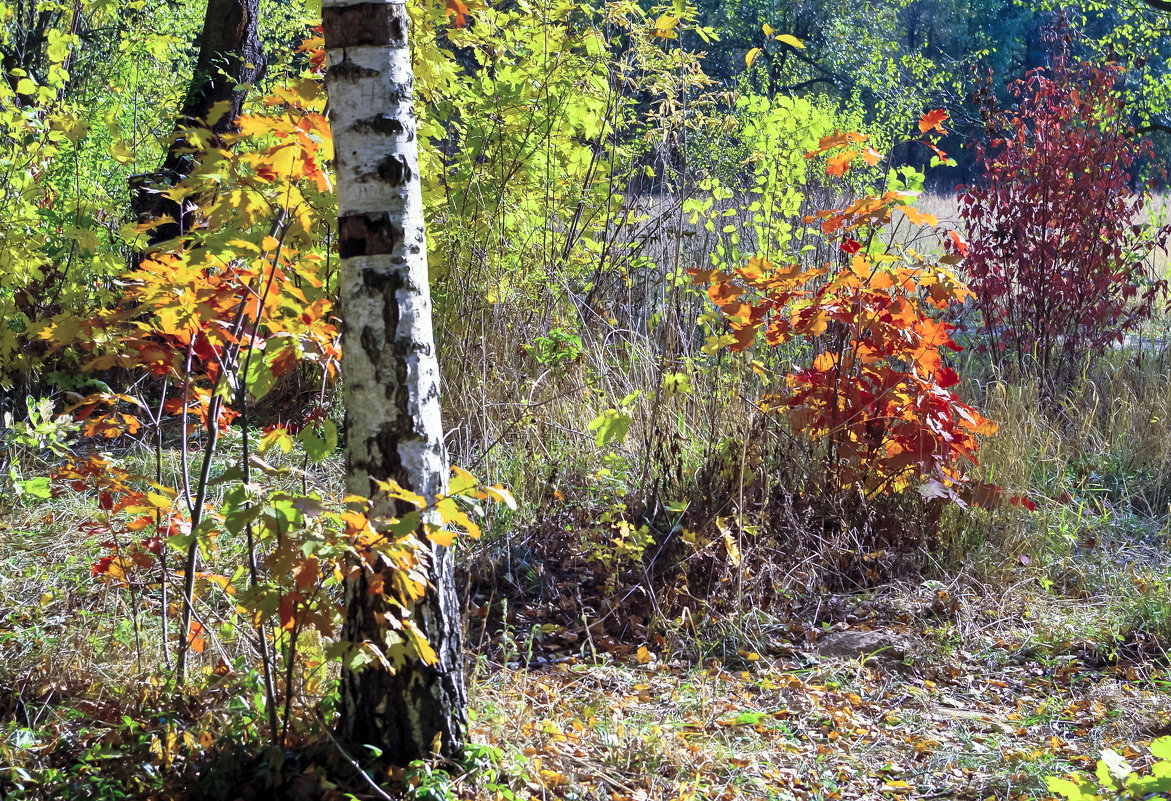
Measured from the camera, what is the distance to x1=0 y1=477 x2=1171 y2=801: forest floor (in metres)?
2.02

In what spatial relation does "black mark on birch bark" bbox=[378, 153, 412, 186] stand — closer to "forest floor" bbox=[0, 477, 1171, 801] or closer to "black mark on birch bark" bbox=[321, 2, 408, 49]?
"black mark on birch bark" bbox=[321, 2, 408, 49]

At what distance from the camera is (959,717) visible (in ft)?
8.63

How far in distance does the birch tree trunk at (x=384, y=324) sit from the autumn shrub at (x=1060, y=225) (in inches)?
175

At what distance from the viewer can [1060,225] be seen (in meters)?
5.45

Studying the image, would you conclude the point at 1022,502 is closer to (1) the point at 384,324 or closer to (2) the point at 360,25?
(1) the point at 384,324

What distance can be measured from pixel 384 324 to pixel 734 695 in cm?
155

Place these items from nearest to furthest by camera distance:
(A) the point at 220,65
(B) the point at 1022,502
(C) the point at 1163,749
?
(C) the point at 1163,749 < (B) the point at 1022,502 < (A) the point at 220,65

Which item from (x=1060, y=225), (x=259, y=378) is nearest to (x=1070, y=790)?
(x=259, y=378)

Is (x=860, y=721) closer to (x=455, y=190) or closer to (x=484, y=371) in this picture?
(x=484, y=371)

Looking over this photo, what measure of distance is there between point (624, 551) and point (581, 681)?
53 cm

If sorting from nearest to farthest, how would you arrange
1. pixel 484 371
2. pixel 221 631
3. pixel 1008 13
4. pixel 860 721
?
pixel 221 631 < pixel 860 721 < pixel 484 371 < pixel 1008 13

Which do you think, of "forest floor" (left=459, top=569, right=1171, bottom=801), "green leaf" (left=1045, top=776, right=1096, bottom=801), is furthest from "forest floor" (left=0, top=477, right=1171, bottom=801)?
"green leaf" (left=1045, top=776, right=1096, bottom=801)

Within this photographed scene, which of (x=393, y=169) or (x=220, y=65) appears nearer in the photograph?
(x=393, y=169)

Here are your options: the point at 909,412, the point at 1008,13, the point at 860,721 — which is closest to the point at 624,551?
the point at 860,721
